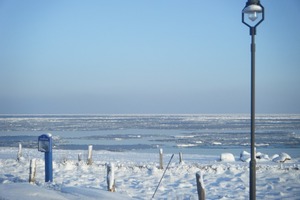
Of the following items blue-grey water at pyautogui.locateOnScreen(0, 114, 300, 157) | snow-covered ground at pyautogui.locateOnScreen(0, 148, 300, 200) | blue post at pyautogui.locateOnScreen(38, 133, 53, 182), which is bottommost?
blue-grey water at pyautogui.locateOnScreen(0, 114, 300, 157)

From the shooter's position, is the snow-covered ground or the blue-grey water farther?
the blue-grey water

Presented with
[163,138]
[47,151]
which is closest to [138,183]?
[47,151]

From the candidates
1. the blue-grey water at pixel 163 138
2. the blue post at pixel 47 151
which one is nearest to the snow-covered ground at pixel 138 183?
the blue post at pixel 47 151

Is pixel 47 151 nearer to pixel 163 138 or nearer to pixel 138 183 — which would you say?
pixel 138 183

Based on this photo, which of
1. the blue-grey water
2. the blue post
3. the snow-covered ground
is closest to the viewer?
the snow-covered ground

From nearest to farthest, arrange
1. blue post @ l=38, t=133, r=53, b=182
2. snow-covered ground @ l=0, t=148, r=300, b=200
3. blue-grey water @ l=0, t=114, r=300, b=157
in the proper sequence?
snow-covered ground @ l=0, t=148, r=300, b=200 → blue post @ l=38, t=133, r=53, b=182 → blue-grey water @ l=0, t=114, r=300, b=157

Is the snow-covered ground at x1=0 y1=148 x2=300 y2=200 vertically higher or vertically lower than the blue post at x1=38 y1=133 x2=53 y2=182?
lower

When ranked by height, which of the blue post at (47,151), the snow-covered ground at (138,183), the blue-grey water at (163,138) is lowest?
the blue-grey water at (163,138)

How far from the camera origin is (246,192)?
11.5 m

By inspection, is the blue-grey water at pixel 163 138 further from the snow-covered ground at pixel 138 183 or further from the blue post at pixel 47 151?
the blue post at pixel 47 151

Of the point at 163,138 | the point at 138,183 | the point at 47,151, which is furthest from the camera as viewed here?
the point at 163,138

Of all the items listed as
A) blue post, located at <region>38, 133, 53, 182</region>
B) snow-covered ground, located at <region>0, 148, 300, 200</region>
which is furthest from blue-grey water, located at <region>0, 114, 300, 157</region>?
blue post, located at <region>38, 133, 53, 182</region>

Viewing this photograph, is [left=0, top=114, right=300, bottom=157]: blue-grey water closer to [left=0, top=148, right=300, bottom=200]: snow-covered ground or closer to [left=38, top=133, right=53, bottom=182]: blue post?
[left=0, top=148, right=300, bottom=200]: snow-covered ground

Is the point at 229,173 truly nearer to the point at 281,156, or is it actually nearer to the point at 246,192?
the point at 246,192
